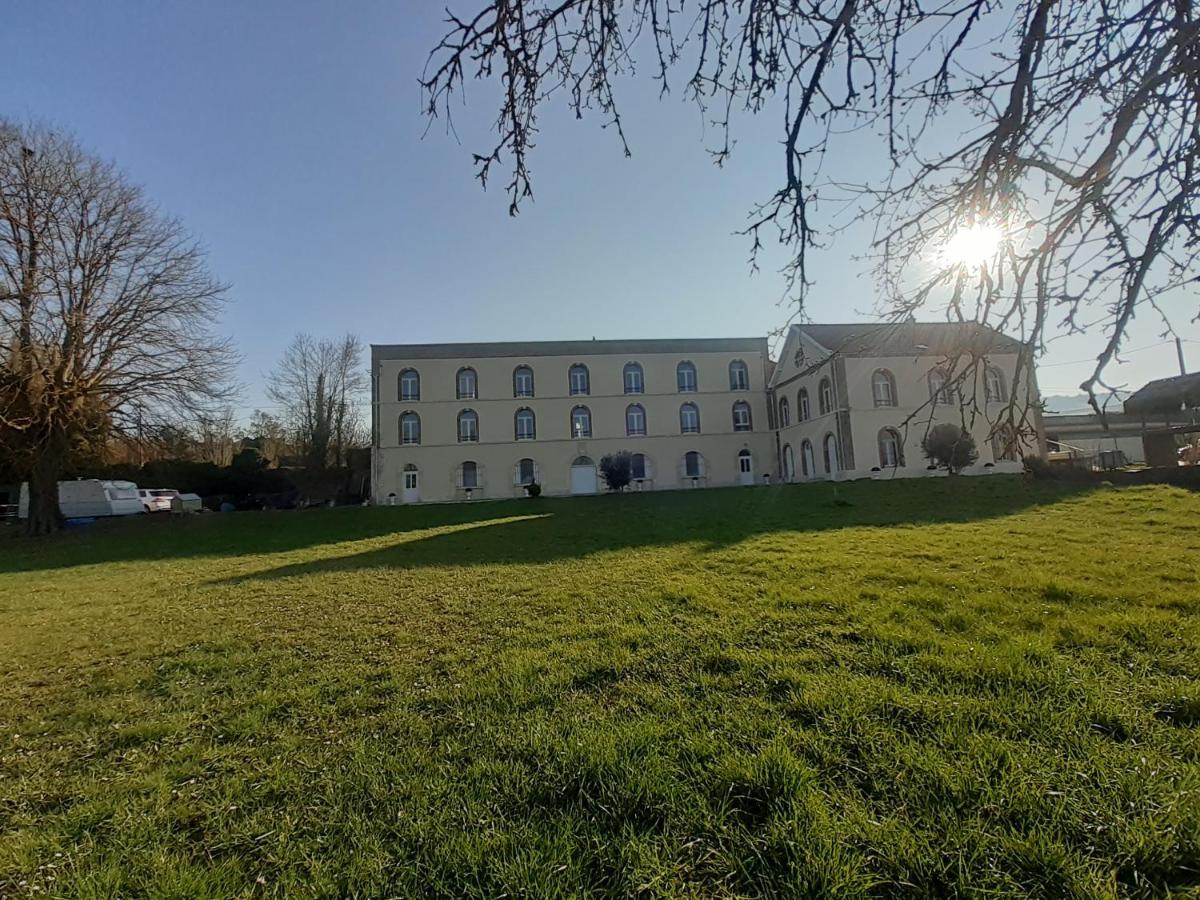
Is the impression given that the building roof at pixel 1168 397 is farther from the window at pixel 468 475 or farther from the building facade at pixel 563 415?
the window at pixel 468 475

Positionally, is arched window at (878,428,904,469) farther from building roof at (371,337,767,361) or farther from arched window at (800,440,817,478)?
building roof at (371,337,767,361)

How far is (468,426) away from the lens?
1463 inches

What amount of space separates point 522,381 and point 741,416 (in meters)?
14.7

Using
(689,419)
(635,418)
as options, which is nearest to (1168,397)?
(689,419)

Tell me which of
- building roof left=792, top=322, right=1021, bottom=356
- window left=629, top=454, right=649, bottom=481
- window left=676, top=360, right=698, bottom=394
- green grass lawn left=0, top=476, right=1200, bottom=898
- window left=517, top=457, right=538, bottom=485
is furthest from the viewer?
window left=676, top=360, right=698, bottom=394

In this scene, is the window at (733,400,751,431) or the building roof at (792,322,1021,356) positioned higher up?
the window at (733,400,751,431)

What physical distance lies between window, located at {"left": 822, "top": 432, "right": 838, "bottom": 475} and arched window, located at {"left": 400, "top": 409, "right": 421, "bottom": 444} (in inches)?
956

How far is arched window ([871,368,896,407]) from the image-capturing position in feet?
97.2

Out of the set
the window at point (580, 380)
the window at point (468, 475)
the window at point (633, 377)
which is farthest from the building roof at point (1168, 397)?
the window at point (468, 475)

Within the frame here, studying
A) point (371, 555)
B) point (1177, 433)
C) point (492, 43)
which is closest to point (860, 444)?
point (1177, 433)

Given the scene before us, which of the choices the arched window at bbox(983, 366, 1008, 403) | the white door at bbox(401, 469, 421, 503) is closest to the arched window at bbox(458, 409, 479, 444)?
the white door at bbox(401, 469, 421, 503)

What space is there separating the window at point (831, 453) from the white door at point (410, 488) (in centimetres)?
2407

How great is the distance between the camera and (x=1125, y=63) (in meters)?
2.76

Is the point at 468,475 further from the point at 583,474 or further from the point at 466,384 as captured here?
the point at 583,474
